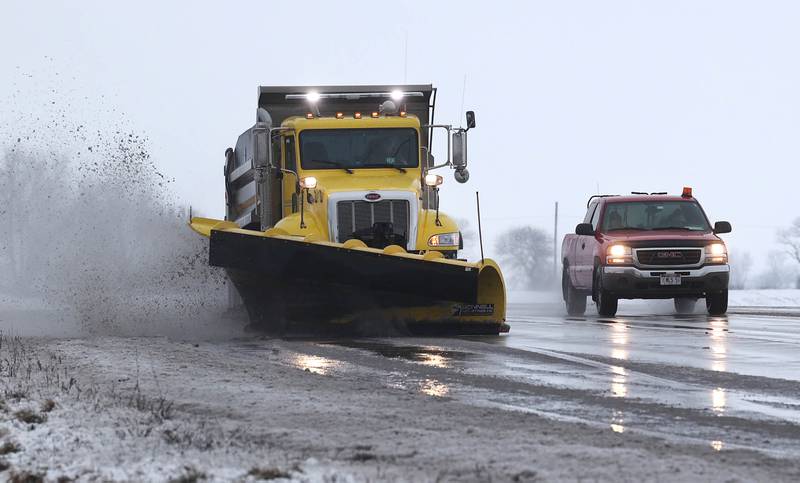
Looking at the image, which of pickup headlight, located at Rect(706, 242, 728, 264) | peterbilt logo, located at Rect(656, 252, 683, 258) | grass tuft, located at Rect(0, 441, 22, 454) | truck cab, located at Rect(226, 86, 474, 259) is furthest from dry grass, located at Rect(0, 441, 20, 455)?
pickup headlight, located at Rect(706, 242, 728, 264)

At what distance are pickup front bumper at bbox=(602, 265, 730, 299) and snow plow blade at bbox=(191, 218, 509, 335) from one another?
5.58 metres

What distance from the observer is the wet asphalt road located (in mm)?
6520

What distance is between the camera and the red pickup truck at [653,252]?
1947 centimetres

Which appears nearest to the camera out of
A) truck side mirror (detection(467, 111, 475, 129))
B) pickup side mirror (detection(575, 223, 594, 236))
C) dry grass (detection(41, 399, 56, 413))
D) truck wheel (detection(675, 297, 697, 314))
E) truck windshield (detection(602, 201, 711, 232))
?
dry grass (detection(41, 399, 56, 413))

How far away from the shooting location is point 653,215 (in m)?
20.8

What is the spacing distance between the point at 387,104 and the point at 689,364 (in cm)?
788

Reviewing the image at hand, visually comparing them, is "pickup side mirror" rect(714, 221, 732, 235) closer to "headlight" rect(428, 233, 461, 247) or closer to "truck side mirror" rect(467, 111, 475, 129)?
"truck side mirror" rect(467, 111, 475, 129)

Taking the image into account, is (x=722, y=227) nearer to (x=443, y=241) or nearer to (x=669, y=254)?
(x=669, y=254)

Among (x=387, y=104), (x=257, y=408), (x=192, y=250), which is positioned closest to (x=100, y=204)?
(x=192, y=250)

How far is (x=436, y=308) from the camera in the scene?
14.1m

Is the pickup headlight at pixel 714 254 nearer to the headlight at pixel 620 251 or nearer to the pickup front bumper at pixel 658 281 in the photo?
the pickup front bumper at pixel 658 281

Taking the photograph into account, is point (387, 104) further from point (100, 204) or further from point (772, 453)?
point (772, 453)

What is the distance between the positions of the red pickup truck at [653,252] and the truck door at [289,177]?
554cm

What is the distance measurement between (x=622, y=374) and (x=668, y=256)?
10677 mm
